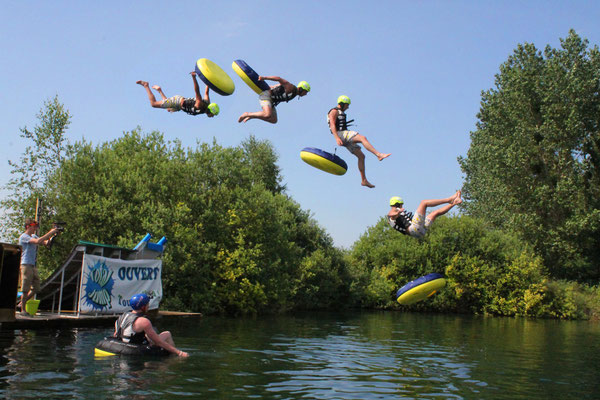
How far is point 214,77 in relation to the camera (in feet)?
41.6

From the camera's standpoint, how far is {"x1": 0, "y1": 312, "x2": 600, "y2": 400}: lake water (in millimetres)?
10477

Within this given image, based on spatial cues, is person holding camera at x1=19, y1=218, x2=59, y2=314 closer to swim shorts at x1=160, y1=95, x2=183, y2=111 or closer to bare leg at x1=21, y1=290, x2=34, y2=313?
bare leg at x1=21, y1=290, x2=34, y2=313

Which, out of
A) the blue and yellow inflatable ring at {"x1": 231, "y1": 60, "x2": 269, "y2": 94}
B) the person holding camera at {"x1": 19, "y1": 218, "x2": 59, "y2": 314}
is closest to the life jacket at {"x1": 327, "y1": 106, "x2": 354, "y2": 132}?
the blue and yellow inflatable ring at {"x1": 231, "y1": 60, "x2": 269, "y2": 94}

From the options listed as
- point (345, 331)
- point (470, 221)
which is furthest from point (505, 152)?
point (345, 331)

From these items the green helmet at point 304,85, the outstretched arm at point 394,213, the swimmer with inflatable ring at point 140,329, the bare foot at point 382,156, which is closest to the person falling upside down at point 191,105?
the green helmet at point 304,85

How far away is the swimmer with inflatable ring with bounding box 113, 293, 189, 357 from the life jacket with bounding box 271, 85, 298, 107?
566cm

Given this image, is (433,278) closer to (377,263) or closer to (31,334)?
(31,334)

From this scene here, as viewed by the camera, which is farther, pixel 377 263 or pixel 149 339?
pixel 377 263

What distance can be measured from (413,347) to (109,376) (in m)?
11.2

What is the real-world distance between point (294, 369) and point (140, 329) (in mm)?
3865

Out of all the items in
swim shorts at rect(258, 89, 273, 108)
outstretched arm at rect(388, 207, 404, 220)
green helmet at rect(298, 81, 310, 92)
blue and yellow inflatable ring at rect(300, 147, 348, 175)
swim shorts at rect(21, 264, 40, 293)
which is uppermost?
green helmet at rect(298, 81, 310, 92)

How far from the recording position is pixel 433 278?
47.7ft

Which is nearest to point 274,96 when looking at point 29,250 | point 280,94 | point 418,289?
point 280,94

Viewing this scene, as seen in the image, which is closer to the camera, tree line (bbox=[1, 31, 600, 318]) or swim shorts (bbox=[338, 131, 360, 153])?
swim shorts (bbox=[338, 131, 360, 153])
